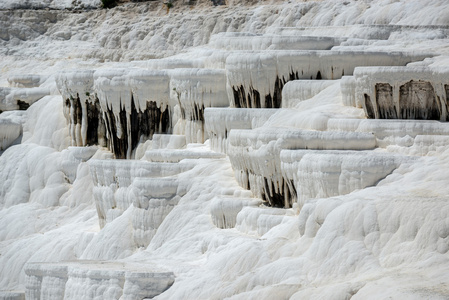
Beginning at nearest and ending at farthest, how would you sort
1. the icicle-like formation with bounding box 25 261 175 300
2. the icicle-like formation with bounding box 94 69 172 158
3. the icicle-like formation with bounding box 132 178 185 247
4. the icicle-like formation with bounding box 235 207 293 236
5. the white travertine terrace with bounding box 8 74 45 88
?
1. the icicle-like formation with bounding box 25 261 175 300
2. the icicle-like formation with bounding box 235 207 293 236
3. the icicle-like formation with bounding box 132 178 185 247
4. the icicle-like formation with bounding box 94 69 172 158
5. the white travertine terrace with bounding box 8 74 45 88

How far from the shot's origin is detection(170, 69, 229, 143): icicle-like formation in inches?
1316

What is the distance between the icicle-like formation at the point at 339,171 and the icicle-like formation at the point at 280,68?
6680 mm

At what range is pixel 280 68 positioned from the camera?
31.5 metres

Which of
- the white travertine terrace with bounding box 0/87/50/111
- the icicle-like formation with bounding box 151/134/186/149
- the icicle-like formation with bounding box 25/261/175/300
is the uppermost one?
the white travertine terrace with bounding box 0/87/50/111

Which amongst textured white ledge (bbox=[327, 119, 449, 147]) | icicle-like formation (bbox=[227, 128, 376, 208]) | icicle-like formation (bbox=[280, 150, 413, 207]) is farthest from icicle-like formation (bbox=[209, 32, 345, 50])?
icicle-like formation (bbox=[280, 150, 413, 207])

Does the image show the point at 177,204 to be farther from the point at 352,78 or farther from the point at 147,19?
the point at 147,19

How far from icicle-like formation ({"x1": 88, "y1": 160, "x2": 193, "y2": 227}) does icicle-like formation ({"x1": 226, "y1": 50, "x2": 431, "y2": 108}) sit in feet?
10.3

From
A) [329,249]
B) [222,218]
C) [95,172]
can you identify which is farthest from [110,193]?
[329,249]

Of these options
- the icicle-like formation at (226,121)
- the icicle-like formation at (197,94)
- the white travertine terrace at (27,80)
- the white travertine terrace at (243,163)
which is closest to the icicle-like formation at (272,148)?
the white travertine terrace at (243,163)

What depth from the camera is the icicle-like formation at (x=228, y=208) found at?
27.0 meters

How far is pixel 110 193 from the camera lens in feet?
107

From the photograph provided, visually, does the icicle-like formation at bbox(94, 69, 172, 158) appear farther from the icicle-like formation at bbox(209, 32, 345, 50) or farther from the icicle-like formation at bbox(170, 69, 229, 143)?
the icicle-like formation at bbox(209, 32, 345, 50)

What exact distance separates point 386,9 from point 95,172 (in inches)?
503

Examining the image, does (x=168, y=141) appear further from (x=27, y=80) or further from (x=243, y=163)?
(x=27, y=80)
